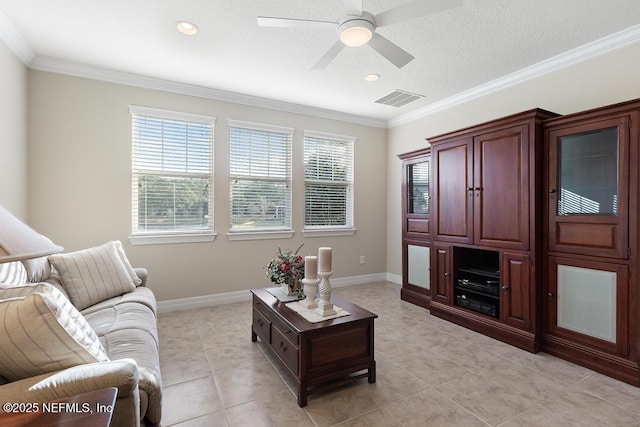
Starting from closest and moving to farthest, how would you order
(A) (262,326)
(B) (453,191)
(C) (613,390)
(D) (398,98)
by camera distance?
(C) (613,390) < (A) (262,326) < (B) (453,191) < (D) (398,98)

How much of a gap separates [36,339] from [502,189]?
133 inches

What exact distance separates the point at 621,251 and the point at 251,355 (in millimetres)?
3001

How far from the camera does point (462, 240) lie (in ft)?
10.9

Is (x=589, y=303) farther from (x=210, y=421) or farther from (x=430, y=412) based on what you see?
(x=210, y=421)

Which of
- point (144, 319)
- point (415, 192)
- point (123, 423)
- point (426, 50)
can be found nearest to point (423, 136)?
point (415, 192)

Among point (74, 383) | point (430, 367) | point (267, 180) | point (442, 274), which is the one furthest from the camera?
point (267, 180)

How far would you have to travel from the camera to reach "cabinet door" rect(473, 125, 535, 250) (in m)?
2.74

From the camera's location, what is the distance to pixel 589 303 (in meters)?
2.43

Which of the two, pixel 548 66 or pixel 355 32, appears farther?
pixel 548 66

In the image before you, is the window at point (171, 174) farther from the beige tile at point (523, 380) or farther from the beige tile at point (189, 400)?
the beige tile at point (523, 380)

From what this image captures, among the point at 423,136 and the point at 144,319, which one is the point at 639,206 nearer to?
the point at 423,136

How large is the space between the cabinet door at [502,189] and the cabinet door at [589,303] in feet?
1.22

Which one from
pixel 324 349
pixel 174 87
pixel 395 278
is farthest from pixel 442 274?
pixel 174 87

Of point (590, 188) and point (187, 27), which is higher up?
point (187, 27)
